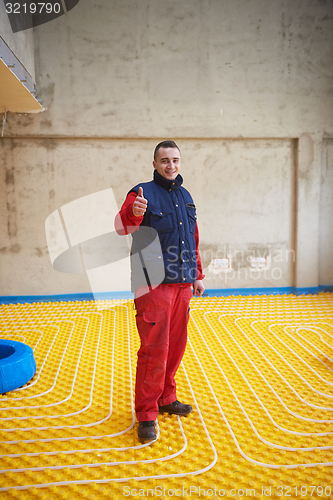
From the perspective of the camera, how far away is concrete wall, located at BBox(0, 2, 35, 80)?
368cm

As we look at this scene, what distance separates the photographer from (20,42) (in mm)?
4484

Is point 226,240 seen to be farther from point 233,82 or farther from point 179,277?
point 179,277

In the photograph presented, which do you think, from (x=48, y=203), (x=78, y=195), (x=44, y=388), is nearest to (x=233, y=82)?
(x=78, y=195)

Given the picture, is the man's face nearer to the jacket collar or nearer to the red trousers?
the jacket collar

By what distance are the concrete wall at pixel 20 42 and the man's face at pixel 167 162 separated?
2617 millimetres

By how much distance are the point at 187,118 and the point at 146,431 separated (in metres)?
4.60

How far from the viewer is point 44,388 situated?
296 cm

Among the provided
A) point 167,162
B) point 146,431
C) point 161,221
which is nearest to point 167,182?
point 167,162

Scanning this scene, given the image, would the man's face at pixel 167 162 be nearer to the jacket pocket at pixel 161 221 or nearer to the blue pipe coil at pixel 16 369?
the jacket pocket at pixel 161 221

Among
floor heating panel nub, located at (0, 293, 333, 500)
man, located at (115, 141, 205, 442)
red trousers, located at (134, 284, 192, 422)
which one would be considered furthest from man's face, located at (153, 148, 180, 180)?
floor heating panel nub, located at (0, 293, 333, 500)

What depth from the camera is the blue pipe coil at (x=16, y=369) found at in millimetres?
2848

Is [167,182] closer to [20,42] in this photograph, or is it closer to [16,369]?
[16,369]

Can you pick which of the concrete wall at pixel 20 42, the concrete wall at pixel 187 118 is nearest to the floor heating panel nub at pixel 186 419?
the concrete wall at pixel 187 118

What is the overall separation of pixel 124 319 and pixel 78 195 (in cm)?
214
